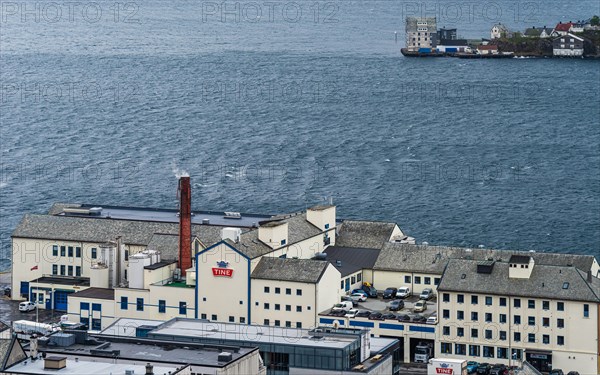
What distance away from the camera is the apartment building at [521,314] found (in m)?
79.6

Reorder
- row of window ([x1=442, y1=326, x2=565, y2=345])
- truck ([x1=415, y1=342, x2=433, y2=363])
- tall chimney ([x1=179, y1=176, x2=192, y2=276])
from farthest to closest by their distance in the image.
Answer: tall chimney ([x1=179, y1=176, x2=192, y2=276]) < truck ([x1=415, y1=342, x2=433, y2=363]) < row of window ([x1=442, y1=326, x2=565, y2=345])

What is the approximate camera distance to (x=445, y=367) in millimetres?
72312

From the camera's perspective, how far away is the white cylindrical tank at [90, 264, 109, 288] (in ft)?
293

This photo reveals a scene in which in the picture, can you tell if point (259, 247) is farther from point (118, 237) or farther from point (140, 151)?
point (140, 151)

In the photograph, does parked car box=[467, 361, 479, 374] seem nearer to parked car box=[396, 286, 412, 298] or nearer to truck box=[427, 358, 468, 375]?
truck box=[427, 358, 468, 375]

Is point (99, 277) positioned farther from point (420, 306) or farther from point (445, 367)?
point (445, 367)

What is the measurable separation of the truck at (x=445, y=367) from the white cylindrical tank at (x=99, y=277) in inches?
917

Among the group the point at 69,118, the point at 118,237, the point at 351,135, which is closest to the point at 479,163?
the point at 351,135

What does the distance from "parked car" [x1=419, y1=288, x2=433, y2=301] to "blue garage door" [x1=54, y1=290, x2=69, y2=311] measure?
19.5 metres

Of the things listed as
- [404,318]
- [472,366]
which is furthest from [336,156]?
[472,366]

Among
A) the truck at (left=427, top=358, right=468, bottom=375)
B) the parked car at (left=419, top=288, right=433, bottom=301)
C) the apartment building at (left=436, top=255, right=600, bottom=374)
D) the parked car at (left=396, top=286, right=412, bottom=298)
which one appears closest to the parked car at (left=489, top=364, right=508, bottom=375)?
the apartment building at (left=436, top=255, right=600, bottom=374)

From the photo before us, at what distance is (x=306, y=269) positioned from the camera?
84.3m

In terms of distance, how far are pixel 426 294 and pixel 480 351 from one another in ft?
21.7

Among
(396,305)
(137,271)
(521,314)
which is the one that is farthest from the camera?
(137,271)
